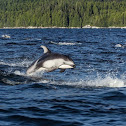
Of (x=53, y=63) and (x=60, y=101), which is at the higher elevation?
(x=53, y=63)

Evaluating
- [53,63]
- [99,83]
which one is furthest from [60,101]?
[99,83]

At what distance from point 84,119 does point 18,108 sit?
2.25m

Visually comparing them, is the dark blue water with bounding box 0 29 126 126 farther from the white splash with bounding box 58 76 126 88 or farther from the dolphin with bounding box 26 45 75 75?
the dolphin with bounding box 26 45 75 75

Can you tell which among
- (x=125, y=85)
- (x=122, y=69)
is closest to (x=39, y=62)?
(x=125, y=85)

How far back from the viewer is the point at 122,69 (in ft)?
73.5

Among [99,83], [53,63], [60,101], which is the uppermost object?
[53,63]

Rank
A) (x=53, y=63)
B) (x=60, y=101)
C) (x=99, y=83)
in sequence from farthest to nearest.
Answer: (x=99, y=83)
(x=53, y=63)
(x=60, y=101)

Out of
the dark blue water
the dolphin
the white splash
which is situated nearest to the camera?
the dark blue water

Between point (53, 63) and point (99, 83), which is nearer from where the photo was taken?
point (53, 63)

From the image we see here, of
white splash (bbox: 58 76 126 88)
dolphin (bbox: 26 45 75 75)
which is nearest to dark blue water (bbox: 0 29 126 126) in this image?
white splash (bbox: 58 76 126 88)

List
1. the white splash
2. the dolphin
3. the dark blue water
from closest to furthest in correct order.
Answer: the dark blue water, the dolphin, the white splash

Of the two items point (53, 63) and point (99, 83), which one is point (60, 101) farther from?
point (99, 83)

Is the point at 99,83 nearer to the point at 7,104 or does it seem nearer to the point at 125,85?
the point at 125,85

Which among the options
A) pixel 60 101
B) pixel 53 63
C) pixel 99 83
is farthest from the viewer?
pixel 99 83
